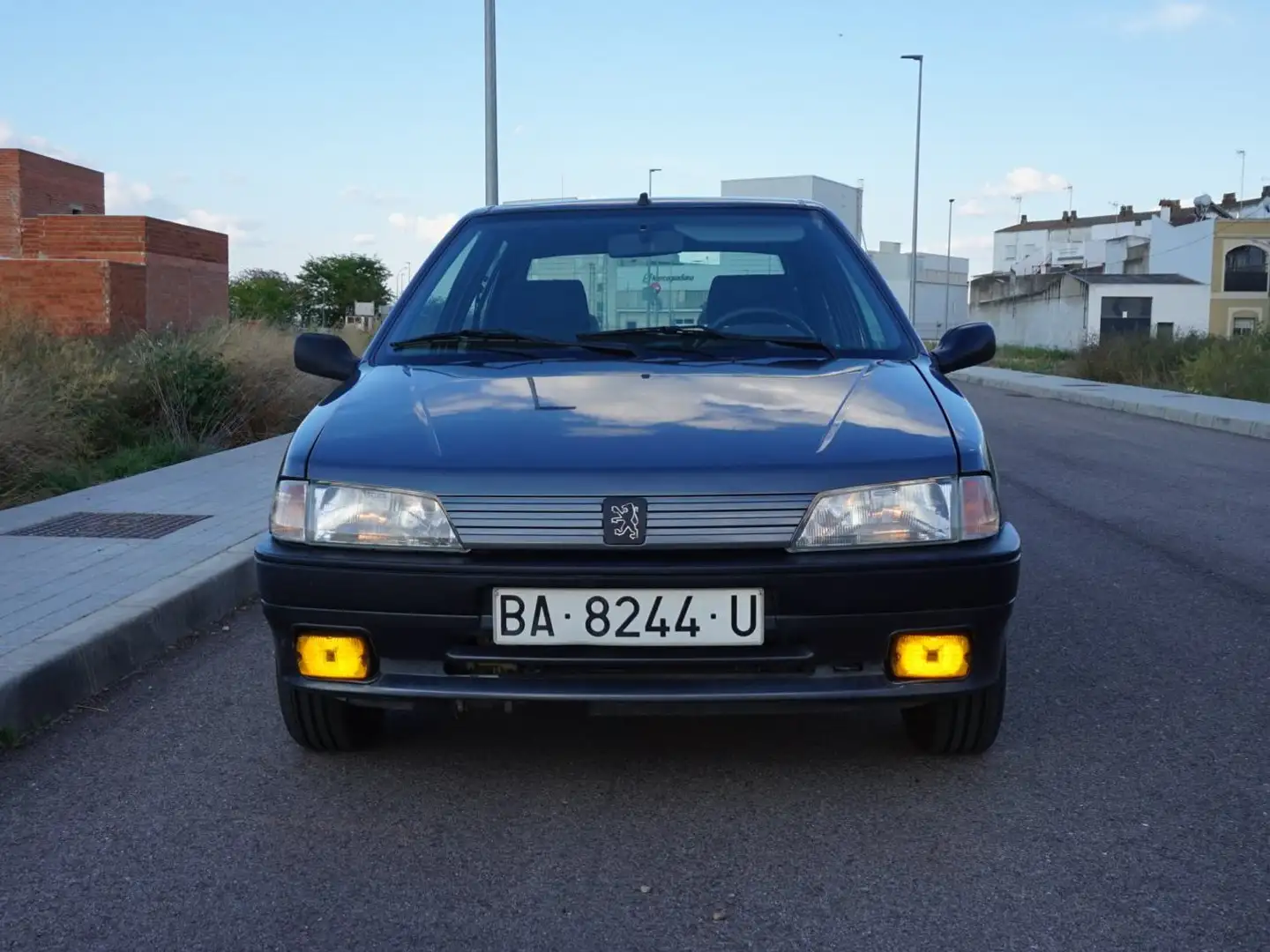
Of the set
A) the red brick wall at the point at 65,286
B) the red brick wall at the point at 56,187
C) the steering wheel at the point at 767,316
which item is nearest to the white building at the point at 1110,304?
A: the red brick wall at the point at 56,187

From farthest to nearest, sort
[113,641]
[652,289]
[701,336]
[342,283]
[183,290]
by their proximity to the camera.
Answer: [342,283] < [183,290] < [113,641] < [652,289] < [701,336]

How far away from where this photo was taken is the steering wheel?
4309 mm

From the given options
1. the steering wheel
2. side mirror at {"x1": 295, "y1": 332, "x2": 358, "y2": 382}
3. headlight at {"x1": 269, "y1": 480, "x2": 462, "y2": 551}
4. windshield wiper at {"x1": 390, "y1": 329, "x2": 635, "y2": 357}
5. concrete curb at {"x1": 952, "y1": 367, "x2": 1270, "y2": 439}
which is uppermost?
the steering wheel

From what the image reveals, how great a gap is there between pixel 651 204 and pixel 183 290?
3012 centimetres

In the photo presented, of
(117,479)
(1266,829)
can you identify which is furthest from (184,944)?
(117,479)

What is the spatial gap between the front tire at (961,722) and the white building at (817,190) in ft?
48.0

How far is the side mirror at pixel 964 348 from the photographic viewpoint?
4.38 metres

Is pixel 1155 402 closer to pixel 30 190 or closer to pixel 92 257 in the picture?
pixel 92 257

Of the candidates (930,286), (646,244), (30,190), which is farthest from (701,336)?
(930,286)

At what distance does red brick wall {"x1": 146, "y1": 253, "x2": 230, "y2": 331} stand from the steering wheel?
86.4ft

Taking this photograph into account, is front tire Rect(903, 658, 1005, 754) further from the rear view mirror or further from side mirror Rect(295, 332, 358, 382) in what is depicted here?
side mirror Rect(295, 332, 358, 382)

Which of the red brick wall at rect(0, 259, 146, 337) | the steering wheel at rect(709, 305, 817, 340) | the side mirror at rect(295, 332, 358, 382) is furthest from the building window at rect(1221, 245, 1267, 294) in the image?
the side mirror at rect(295, 332, 358, 382)

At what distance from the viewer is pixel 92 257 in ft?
102

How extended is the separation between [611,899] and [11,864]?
1.36 meters
